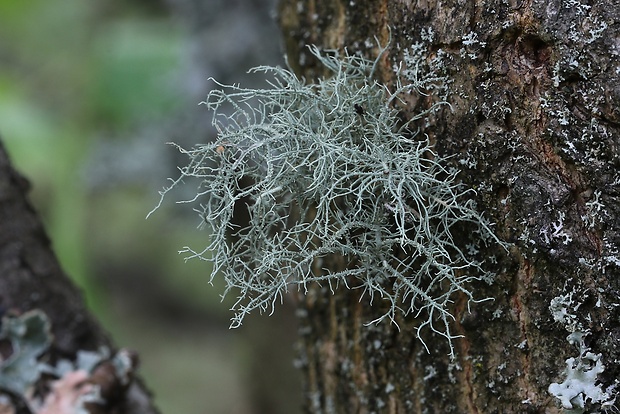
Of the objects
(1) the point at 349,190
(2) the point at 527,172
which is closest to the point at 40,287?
(1) the point at 349,190

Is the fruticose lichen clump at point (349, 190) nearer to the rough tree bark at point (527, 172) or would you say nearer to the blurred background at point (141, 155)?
the rough tree bark at point (527, 172)

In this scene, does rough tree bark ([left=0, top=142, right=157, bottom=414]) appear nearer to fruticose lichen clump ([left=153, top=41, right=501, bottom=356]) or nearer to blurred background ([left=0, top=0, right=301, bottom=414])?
fruticose lichen clump ([left=153, top=41, right=501, bottom=356])

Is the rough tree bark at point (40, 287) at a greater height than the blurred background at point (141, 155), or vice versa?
the blurred background at point (141, 155)

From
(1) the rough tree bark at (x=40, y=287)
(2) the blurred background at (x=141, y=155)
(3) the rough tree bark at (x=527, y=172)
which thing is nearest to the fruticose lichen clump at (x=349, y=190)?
(3) the rough tree bark at (x=527, y=172)

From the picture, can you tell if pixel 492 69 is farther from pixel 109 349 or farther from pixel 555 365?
pixel 109 349

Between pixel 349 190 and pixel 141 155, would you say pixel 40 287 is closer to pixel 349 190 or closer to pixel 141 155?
pixel 349 190

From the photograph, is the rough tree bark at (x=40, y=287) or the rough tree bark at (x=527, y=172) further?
the rough tree bark at (x=40, y=287)

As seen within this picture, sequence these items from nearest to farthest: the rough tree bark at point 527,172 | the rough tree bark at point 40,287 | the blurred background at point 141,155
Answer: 1. the rough tree bark at point 527,172
2. the rough tree bark at point 40,287
3. the blurred background at point 141,155

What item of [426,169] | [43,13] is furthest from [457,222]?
[43,13]
